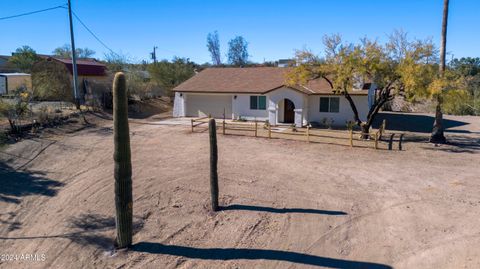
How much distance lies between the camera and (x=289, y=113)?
27203mm

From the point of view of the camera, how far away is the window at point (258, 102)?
2775 cm

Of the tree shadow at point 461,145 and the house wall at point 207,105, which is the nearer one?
the tree shadow at point 461,145

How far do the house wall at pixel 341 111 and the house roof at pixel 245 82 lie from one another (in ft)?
3.19

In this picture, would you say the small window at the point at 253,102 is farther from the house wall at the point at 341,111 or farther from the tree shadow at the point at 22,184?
the tree shadow at the point at 22,184

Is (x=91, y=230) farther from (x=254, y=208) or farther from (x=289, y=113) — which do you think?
(x=289, y=113)

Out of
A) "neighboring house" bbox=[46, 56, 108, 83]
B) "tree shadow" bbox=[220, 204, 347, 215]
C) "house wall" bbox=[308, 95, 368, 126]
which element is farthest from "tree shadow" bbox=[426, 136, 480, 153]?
"neighboring house" bbox=[46, 56, 108, 83]

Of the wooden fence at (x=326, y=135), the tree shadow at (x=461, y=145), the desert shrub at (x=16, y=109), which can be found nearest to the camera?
the tree shadow at (x=461, y=145)

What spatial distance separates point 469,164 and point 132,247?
14.1 m

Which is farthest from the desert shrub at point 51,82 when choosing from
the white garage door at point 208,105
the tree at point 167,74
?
the tree at point 167,74

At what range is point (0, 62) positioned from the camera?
5897cm

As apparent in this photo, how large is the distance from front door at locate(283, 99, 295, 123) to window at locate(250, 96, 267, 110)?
1.71 meters

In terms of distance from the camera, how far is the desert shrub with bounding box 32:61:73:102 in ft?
83.2

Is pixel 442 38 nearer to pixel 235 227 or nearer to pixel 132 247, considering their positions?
pixel 235 227

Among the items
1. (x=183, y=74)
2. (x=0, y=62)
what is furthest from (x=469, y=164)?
(x=0, y=62)
